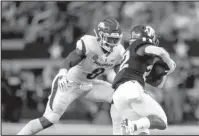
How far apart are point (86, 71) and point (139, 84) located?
0.96m

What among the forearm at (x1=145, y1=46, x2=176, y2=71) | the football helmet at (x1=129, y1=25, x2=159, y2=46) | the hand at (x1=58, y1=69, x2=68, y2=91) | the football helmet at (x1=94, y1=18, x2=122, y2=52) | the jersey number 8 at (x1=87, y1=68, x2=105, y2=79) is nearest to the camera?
the forearm at (x1=145, y1=46, x2=176, y2=71)

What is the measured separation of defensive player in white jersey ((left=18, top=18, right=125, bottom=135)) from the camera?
16.0 feet

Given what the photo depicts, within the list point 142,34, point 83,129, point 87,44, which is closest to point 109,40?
point 87,44

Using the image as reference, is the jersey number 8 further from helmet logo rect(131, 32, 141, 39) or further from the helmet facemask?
helmet logo rect(131, 32, 141, 39)

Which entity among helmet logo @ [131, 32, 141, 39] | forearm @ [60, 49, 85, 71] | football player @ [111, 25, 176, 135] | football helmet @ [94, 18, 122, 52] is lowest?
football player @ [111, 25, 176, 135]

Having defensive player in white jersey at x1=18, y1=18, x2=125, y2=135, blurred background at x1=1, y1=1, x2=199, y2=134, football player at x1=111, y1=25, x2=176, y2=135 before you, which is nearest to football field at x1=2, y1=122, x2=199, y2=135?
blurred background at x1=1, y1=1, x2=199, y2=134

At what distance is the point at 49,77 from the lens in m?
8.64

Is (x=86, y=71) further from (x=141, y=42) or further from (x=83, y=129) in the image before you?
(x=83, y=129)

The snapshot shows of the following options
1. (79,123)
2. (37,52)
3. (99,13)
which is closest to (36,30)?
(37,52)

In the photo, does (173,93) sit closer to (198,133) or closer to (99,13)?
(198,133)

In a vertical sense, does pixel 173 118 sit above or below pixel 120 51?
below

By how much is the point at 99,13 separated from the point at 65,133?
8.67ft

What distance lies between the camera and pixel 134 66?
4430 mm

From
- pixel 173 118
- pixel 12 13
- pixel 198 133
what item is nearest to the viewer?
pixel 198 133
